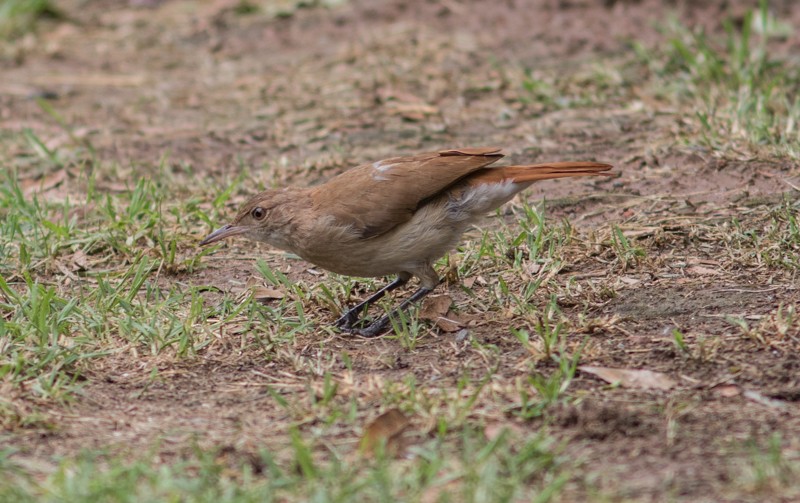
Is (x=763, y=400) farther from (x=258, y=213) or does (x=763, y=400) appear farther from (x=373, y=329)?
(x=258, y=213)

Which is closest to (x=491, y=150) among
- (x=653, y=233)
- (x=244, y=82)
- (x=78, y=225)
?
(x=653, y=233)

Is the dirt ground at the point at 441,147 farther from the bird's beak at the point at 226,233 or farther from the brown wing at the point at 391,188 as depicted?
the brown wing at the point at 391,188

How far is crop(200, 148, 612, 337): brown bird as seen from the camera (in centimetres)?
545

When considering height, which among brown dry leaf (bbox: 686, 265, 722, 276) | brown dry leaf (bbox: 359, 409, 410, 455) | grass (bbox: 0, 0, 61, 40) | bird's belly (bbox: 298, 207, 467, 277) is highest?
grass (bbox: 0, 0, 61, 40)

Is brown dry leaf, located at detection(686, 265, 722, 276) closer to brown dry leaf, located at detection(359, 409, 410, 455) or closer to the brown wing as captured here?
the brown wing

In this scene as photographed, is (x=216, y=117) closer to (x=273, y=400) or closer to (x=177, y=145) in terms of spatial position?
(x=177, y=145)

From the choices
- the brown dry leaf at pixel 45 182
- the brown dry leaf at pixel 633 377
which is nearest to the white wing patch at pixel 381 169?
the brown dry leaf at pixel 633 377

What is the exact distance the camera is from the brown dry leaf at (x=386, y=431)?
13.1ft

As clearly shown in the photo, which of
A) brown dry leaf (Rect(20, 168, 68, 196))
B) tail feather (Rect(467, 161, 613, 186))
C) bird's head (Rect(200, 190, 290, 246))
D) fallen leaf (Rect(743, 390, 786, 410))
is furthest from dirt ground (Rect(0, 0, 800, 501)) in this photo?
tail feather (Rect(467, 161, 613, 186))

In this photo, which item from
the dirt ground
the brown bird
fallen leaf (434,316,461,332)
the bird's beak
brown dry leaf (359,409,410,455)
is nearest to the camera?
brown dry leaf (359,409,410,455)

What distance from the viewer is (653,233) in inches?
245

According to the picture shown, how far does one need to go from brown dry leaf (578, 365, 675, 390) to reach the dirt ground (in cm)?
5

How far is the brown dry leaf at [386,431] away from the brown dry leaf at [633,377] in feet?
3.05

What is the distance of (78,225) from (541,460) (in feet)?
13.7
